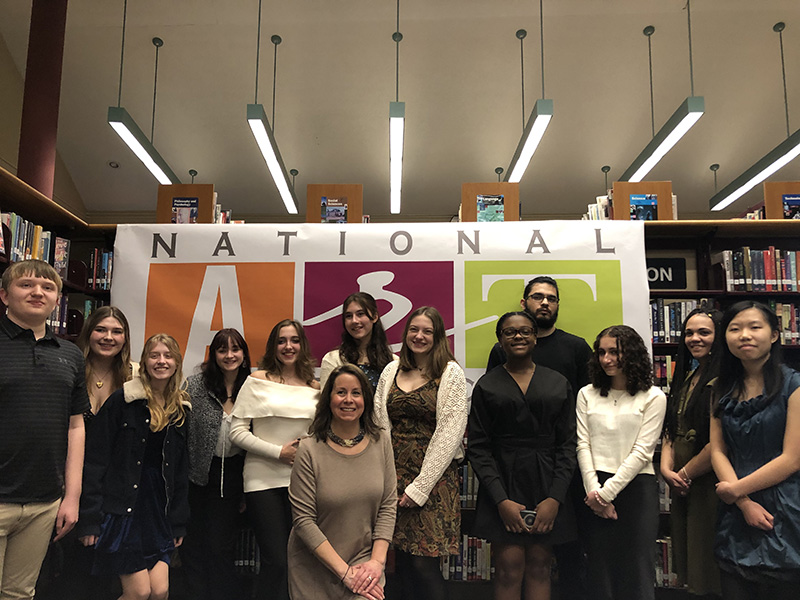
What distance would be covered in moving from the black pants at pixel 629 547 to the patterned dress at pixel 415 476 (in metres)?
0.62

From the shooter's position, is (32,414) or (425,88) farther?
(425,88)

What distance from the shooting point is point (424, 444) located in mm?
2561

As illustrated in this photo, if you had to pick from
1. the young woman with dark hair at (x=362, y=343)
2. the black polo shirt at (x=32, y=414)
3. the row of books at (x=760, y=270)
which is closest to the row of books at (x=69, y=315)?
the black polo shirt at (x=32, y=414)

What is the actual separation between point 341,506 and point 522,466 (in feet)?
2.61

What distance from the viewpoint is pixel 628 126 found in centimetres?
707

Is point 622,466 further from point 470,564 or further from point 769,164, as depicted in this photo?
point 769,164

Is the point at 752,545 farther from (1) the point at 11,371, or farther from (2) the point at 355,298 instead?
(1) the point at 11,371

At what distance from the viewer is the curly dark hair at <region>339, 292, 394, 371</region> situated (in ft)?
9.87

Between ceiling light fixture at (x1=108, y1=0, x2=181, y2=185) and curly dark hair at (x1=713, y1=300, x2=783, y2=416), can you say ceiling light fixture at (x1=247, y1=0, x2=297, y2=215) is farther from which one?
curly dark hair at (x1=713, y1=300, x2=783, y2=416)

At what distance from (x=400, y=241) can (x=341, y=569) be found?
201 centimetres

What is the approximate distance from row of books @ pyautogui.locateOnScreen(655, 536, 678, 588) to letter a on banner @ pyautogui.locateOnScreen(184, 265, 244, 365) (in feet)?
9.03

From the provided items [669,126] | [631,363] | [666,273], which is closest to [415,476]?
[631,363]

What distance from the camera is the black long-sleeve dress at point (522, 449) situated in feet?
8.13

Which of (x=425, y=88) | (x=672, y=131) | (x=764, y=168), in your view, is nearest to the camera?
(x=672, y=131)
